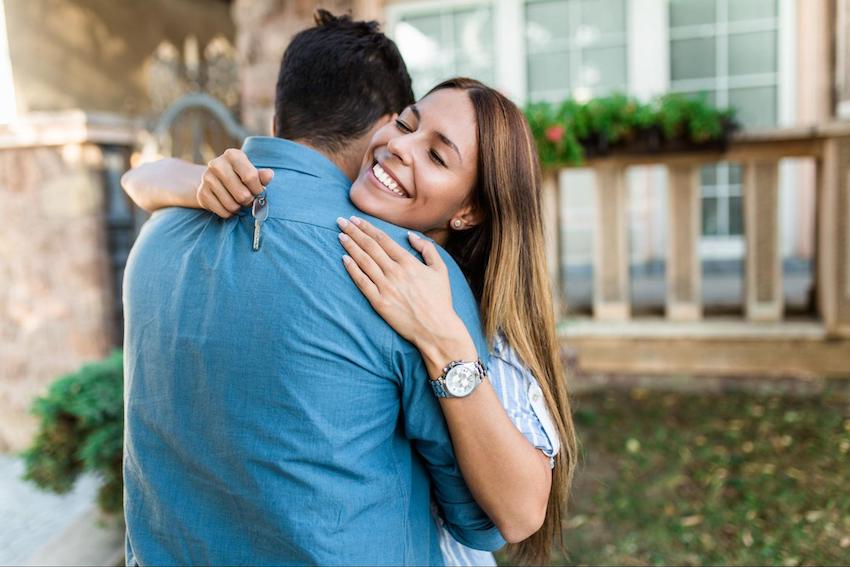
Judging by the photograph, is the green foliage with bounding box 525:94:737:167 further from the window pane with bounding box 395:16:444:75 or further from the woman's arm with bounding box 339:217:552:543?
the woman's arm with bounding box 339:217:552:543

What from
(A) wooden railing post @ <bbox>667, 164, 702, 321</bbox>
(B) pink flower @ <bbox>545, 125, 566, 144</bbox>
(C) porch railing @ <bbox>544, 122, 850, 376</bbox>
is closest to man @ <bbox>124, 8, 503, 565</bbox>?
(C) porch railing @ <bbox>544, 122, 850, 376</bbox>

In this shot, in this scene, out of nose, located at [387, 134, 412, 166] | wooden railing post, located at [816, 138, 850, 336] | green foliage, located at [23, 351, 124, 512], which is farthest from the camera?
wooden railing post, located at [816, 138, 850, 336]

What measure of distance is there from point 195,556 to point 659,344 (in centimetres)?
381

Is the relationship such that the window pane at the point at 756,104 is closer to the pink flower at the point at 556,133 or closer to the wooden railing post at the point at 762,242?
the wooden railing post at the point at 762,242

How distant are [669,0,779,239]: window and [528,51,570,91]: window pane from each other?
0.97 metres

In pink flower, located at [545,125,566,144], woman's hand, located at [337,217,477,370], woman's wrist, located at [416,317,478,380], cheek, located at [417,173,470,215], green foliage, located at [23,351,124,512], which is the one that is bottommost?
green foliage, located at [23,351,124,512]

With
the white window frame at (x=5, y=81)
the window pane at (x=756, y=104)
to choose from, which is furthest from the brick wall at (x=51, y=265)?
the window pane at (x=756, y=104)

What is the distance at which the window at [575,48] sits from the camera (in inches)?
255

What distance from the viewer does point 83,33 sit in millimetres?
7164

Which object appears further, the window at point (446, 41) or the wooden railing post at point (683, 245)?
the window at point (446, 41)

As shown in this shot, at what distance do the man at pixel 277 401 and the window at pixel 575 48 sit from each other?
5.79 m

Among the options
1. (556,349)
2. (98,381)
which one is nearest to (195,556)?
(556,349)

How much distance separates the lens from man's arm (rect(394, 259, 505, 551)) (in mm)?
1157

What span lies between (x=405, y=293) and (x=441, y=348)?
0.35 ft
